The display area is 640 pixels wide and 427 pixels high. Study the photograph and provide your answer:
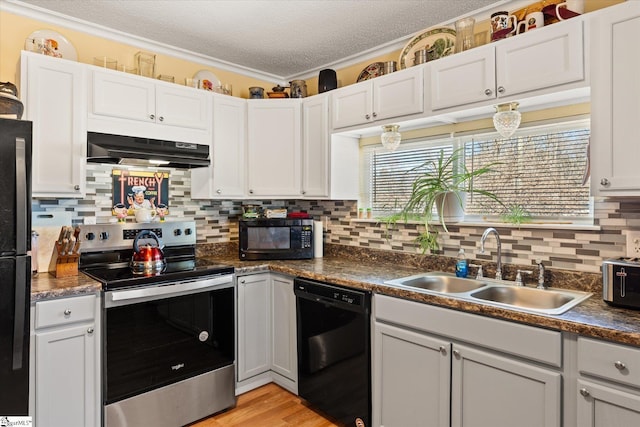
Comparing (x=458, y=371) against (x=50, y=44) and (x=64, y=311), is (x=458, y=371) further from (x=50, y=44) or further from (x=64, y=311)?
(x=50, y=44)

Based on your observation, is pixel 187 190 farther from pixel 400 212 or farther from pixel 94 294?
pixel 400 212

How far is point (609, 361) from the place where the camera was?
140 cm

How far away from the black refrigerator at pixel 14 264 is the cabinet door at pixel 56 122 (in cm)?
55

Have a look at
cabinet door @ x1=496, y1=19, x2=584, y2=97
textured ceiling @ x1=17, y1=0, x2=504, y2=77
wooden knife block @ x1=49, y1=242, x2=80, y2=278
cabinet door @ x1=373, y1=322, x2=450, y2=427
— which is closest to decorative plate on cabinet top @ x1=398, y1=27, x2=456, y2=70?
textured ceiling @ x1=17, y1=0, x2=504, y2=77

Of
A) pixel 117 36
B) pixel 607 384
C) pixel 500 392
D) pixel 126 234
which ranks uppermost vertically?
pixel 117 36

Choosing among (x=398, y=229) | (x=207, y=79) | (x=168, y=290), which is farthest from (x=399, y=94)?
(x=168, y=290)

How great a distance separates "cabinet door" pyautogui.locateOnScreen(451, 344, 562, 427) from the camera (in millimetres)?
1543

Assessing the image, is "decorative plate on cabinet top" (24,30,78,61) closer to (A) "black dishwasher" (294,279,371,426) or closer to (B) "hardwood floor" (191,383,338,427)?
(A) "black dishwasher" (294,279,371,426)

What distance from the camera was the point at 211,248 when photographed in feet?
10.8

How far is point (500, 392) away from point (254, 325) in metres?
1.67

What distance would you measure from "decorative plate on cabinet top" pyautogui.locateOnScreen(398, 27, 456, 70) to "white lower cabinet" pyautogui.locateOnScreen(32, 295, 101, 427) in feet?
7.73

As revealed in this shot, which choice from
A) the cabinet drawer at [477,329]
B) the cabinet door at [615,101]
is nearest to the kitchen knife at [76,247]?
the cabinet drawer at [477,329]

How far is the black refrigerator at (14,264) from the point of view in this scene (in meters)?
1.72

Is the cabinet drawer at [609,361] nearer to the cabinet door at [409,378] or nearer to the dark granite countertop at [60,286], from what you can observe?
the cabinet door at [409,378]
